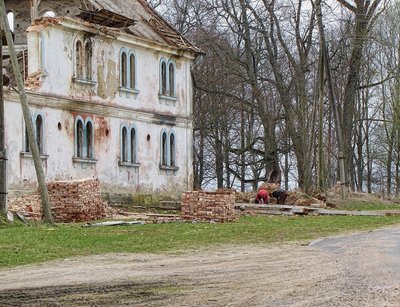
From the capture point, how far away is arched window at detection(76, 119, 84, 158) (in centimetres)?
3588

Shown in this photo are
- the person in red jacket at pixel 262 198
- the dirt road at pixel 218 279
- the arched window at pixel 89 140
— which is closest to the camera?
the dirt road at pixel 218 279

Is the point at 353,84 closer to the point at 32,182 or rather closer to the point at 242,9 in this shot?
the point at 242,9

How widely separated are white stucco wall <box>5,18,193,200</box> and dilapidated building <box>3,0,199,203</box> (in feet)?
0.12

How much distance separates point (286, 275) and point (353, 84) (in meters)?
38.9

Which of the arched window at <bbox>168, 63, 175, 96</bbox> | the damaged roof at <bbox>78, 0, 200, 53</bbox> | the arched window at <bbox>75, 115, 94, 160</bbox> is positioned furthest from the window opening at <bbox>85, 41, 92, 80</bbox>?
the arched window at <bbox>168, 63, 175, 96</bbox>

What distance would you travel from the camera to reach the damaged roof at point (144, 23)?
3972 centimetres

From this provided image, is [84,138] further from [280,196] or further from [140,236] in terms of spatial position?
[140,236]

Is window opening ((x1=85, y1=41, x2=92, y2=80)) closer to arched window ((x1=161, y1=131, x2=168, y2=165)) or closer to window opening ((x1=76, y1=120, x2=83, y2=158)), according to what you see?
window opening ((x1=76, y1=120, x2=83, y2=158))

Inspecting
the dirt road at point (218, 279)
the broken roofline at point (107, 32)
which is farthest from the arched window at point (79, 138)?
the dirt road at point (218, 279)

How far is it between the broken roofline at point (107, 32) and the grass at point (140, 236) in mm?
10648

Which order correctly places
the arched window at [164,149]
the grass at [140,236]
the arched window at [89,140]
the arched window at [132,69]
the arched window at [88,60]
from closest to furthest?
the grass at [140,236] → the arched window at [89,140] → the arched window at [88,60] → the arched window at [132,69] → the arched window at [164,149]

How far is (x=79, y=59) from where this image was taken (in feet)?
119

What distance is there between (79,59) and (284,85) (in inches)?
820

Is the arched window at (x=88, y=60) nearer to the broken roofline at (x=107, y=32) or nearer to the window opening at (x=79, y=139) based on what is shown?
the broken roofline at (x=107, y=32)
